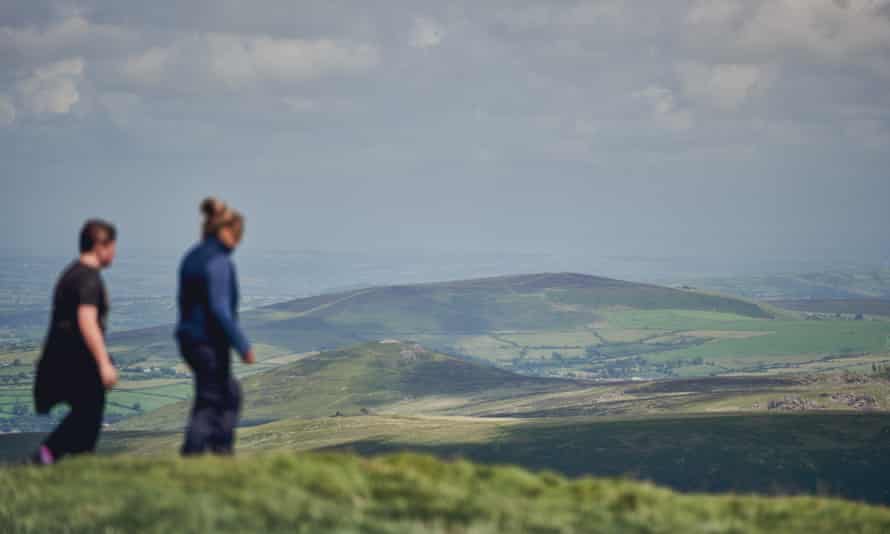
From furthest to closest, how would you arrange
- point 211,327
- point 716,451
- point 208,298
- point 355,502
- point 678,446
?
point 678,446
point 716,451
point 211,327
point 208,298
point 355,502

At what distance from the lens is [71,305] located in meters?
16.7

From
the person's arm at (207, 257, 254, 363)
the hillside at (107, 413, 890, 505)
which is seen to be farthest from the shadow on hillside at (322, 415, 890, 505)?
the person's arm at (207, 257, 254, 363)

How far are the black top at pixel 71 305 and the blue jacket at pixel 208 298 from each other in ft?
5.13

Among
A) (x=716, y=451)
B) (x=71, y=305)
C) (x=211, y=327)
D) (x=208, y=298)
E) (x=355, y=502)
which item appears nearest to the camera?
(x=355, y=502)

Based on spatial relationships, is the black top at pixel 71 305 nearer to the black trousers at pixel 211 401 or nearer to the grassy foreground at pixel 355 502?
the black trousers at pixel 211 401

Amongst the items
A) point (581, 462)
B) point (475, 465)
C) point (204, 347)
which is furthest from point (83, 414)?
point (581, 462)

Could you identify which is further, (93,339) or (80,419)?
(80,419)

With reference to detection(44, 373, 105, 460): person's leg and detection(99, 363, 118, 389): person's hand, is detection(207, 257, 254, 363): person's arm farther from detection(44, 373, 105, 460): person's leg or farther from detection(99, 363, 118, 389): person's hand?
detection(44, 373, 105, 460): person's leg

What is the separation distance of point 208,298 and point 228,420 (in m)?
2.14

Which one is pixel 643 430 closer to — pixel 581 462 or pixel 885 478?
pixel 581 462

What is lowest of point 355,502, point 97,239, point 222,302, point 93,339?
point 355,502

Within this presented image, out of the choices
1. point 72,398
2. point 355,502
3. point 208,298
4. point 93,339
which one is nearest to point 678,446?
point 72,398

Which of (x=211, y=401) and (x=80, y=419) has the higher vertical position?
(x=211, y=401)

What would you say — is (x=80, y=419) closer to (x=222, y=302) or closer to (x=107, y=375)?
(x=107, y=375)
